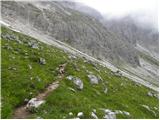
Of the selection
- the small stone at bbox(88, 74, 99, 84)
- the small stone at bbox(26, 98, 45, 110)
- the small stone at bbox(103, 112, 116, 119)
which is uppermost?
the small stone at bbox(26, 98, 45, 110)

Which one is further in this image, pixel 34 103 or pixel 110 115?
pixel 110 115

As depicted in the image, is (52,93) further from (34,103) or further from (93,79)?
(93,79)

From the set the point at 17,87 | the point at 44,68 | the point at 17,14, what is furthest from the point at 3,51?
the point at 17,14

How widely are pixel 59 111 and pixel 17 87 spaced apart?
681 cm

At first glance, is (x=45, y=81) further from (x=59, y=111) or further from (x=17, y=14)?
(x=17, y=14)

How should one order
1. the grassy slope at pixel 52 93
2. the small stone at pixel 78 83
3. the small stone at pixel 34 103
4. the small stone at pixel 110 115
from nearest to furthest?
the small stone at pixel 34 103, the grassy slope at pixel 52 93, the small stone at pixel 110 115, the small stone at pixel 78 83

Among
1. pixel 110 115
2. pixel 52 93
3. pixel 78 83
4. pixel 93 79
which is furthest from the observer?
pixel 93 79

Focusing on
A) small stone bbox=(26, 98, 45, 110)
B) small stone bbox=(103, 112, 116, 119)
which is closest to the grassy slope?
small stone bbox=(26, 98, 45, 110)

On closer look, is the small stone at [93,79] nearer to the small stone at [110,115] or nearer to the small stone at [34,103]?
the small stone at [110,115]

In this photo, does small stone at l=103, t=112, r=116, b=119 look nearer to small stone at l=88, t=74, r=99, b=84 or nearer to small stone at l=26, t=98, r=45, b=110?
small stone at l=26, t=98, r=45, b=110

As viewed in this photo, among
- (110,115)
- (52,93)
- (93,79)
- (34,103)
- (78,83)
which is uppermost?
(34,103)

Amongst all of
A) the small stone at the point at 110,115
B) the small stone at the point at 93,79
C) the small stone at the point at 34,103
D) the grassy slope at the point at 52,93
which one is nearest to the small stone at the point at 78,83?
the grassy slope at the point at 52,93

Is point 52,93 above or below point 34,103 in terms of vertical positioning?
below

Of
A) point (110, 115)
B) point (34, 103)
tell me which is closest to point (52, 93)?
point (34, 103)
